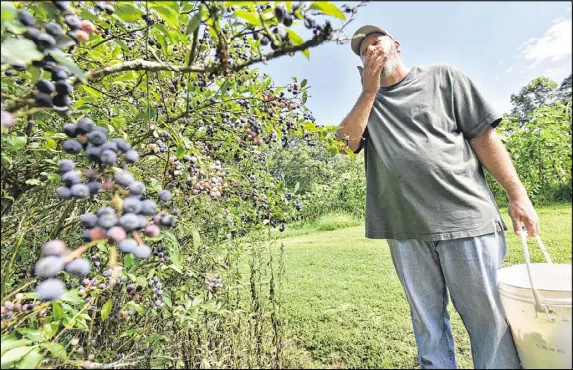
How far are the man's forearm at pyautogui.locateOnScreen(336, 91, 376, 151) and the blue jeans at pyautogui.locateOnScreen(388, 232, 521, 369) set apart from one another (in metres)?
0.51

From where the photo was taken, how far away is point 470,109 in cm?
140

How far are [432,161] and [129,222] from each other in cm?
118

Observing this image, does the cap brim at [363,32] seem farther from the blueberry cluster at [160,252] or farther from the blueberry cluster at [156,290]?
the blueberry cluster at [156,290]

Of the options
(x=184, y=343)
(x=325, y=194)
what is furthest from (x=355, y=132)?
(x=325, y=194)

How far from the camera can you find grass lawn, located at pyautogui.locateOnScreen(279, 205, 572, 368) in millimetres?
2072

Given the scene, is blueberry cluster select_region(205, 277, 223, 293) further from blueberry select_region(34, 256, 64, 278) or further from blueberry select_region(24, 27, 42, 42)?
blueberry select_region(24, 27, 42, 42)

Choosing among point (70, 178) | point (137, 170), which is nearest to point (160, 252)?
point (137, 170)

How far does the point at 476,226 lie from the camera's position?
131cm

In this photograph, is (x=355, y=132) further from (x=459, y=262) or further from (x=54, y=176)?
(x=54, y=176)

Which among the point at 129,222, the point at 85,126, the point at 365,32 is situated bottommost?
the point at 129,222

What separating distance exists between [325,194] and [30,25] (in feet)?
32.1

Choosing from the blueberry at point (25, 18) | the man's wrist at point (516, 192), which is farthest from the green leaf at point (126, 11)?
the man's wrist at point (516, 192)

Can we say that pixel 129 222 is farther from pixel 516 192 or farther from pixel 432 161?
pixel 516 192

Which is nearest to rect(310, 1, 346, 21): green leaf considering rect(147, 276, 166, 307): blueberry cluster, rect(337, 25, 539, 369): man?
rect(337, 25, 539, 369): man
